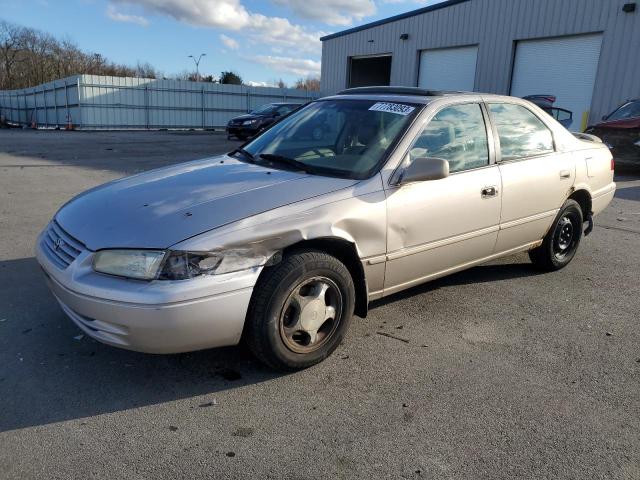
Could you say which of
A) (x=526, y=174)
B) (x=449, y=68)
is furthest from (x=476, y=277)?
(x=449, y=68)

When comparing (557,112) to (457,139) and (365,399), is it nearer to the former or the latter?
(457,139)

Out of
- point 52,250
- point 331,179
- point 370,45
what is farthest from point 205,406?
point 370,45

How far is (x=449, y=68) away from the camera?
21.4 meters

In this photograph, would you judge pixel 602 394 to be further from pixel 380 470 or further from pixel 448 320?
pixel 380 470

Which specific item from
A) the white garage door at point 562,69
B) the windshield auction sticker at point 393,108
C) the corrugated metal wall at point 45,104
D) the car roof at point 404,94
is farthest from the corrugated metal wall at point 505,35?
A: the corrugated metal wall at point 45,104

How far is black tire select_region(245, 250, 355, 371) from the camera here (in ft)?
9.15

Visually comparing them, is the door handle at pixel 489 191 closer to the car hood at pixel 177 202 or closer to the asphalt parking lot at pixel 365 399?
the asphalt parking lot at pixel 365 399

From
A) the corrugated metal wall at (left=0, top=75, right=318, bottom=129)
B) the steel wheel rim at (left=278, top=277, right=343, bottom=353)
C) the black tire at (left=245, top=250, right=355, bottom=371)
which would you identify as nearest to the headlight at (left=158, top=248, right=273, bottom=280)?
the black tire at (left=245, top=250, right=355, bottom=371)

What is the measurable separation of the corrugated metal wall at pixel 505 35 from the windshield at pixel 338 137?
14.6 meters

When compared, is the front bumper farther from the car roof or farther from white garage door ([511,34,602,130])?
white garage door ([511,34,602,130])

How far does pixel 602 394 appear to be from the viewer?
2916mm

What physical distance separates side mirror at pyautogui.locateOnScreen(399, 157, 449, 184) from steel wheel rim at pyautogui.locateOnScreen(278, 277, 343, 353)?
2.77ft

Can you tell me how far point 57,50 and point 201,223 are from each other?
60.3 m

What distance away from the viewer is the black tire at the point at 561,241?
478 cm
